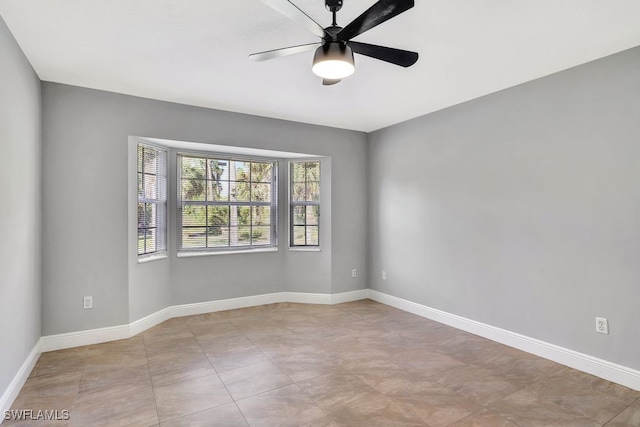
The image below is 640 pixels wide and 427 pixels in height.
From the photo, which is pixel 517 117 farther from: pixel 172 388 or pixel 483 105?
pixel 172 388

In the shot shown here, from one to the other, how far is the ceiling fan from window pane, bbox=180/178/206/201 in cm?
261

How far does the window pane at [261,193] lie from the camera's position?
15.8 ft

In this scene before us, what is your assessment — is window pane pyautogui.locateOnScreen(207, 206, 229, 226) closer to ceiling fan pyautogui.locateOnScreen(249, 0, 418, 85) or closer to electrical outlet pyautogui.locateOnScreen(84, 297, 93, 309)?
electrical outlet pyautogui.locateOnScreen(84, 297, 93, 309)

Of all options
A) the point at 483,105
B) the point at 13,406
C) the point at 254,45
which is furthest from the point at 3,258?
the point at 483,105

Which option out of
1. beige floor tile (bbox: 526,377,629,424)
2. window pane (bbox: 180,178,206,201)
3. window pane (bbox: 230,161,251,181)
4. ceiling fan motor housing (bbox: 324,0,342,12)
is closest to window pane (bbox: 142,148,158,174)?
window pane (bbox: 180,178,206,201)

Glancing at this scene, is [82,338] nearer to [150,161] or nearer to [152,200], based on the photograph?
[152,200]

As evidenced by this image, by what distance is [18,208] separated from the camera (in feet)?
8.20

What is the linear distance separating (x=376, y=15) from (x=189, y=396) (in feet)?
8.88

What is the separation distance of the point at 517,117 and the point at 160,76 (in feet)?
11.1

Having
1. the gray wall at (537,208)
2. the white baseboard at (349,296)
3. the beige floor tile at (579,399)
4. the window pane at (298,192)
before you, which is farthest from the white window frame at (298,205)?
the beige floor tile at (579,399)

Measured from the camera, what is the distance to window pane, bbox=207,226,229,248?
14.8 ft

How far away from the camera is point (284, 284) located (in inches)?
194

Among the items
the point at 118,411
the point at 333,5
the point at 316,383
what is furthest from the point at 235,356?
the point at 333,5

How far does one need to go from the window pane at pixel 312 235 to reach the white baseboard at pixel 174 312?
75 centimetres
